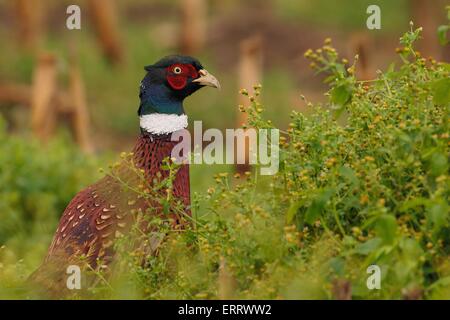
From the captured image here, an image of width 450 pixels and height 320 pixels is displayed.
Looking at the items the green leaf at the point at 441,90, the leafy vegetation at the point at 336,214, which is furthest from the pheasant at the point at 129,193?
the green leaf at the point at 441,90

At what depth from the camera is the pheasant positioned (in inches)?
196

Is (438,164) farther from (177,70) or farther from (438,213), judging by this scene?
(177,70)

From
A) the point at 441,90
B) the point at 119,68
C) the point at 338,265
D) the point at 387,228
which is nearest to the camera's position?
the point at 387,228

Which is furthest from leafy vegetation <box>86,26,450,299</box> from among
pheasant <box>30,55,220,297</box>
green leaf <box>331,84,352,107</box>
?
pheasant <box>30,55,220,297</box>

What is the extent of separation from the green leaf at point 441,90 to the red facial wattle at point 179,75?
1568 mm

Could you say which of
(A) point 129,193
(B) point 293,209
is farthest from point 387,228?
(A) point 129,193

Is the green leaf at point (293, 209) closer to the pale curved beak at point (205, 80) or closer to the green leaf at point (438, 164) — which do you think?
the green leaf at point (438, 164)

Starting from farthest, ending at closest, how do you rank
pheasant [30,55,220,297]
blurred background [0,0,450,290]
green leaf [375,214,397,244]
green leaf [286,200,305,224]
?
1. blurred background [0,0,450,290]
2. pheasant [30,55,220,297]
3. green leaf [286,200,305,224]
4. green leaf [375,214,397,244]

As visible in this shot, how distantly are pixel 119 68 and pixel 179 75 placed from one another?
39.6ft

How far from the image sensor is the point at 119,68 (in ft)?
57.7

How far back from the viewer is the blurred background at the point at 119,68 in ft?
27.7

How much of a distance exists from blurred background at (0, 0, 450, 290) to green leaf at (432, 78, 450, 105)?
6.99ft

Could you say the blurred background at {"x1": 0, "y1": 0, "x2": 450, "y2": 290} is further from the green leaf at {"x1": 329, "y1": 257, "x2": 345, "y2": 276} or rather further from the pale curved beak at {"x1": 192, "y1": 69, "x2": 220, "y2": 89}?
the green leaf at {"x1": 329, "y1": 257, "x2": 345, "y2": 276}

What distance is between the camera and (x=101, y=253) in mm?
5016
